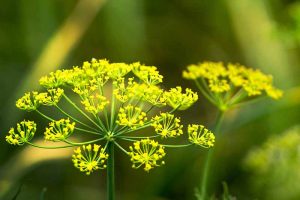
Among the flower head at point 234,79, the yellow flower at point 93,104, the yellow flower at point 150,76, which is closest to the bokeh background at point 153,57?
the flower head at point 234,79

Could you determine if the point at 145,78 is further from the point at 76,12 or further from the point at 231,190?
the point at 76,12

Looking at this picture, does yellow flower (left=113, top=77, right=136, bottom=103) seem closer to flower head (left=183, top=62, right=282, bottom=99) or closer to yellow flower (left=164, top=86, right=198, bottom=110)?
yellow flower (left=164, top=86, right=198, bottom=110)

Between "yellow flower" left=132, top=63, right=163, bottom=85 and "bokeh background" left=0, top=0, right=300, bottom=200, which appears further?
"bokeh background" left=0, top=0, right=300, bottom=200

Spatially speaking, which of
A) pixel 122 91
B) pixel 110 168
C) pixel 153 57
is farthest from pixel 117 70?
pixel 153 57

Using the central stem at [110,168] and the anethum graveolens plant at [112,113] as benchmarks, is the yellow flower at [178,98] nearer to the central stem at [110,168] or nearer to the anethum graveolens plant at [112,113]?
the anethum graveolens plant at [112,113]

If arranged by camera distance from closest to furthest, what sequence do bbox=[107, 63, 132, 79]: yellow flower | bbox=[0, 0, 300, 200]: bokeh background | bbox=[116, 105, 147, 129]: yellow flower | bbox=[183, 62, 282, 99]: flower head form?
bbox=[116, 105, 147, 129]: yellow flower → bbox=[107, 63, 132, 79]: yellow flower → bbox=[183, 62, 282, 99]: flower head → bbox=[0, 0, 300, 200]: bokeh background

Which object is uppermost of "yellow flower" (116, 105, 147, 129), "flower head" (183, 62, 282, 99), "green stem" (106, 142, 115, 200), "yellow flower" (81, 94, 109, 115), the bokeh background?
the bokeh background

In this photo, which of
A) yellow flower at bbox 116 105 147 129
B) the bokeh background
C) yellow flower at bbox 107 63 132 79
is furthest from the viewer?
the bokeh background

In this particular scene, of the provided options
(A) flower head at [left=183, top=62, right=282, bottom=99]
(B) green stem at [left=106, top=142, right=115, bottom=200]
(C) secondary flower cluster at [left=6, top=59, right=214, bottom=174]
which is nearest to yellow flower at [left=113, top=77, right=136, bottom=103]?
(C) secondary flower cluster at [left=6, top=59, right=214, bottom=174]

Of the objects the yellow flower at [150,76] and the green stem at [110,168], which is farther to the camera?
the yellow flower at [150,76]
